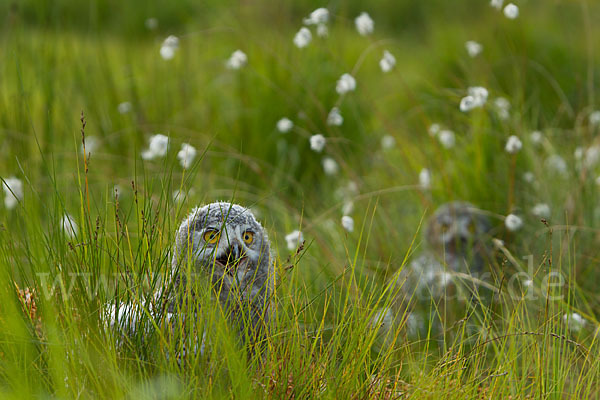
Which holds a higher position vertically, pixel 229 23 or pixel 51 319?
pixel 229 23

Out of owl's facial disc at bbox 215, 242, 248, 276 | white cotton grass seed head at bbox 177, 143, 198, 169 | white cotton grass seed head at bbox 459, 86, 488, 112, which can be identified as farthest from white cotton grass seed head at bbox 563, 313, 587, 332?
white cotton grass seed head at bbox 177, 143, 198, 169

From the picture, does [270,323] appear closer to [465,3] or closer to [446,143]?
[446,143]

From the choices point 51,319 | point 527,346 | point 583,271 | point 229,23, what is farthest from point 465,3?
point 51,319

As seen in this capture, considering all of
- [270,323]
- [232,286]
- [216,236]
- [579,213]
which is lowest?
[579,213]

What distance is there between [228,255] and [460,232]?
2.16 m

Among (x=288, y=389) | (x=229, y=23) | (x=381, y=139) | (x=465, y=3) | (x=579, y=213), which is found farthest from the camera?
(x=465, y=3)

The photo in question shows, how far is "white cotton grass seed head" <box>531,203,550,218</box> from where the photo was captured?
412 cm

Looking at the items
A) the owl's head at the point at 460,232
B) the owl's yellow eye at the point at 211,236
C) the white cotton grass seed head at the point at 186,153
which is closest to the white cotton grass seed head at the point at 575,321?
the owl's head at the point at 460,232

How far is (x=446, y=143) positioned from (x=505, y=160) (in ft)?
1.27

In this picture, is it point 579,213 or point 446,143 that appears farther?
point 446,143

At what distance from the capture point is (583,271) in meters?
3.91

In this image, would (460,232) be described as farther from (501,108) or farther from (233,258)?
(233,258)

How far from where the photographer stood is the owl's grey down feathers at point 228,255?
237 centimetres

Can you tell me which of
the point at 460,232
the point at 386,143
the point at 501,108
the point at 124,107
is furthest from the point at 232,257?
the point at 386,143
